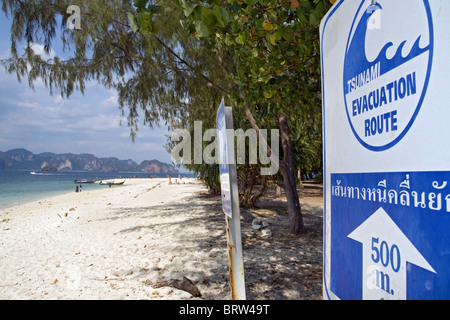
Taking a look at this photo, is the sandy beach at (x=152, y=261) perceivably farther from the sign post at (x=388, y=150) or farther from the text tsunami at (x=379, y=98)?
the text tsunami at (x=379, y=98)

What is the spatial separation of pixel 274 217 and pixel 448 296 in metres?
8.28

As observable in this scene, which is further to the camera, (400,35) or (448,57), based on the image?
(400,35)

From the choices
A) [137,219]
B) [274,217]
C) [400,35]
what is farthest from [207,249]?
[400,35]

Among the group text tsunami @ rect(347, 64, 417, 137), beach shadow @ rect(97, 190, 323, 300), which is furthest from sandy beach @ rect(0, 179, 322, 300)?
text tsunami @ rect(347, 64, 417, 137)

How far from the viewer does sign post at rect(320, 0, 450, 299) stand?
0.77 m

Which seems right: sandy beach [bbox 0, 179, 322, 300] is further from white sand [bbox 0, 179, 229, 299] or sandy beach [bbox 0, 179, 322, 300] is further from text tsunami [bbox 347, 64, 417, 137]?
text tsunami [bbox 347, 64, 417, 137]

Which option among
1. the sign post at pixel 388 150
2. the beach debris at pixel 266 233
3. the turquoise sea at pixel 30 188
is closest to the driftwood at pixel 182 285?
the sign post at pixel 388 150

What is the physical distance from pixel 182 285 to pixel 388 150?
3.45 meters

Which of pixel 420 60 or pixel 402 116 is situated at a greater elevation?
pixel 420 60

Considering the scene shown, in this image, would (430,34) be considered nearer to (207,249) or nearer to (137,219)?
(207,249)

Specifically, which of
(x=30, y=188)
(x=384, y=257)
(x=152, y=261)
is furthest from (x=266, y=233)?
(x=30, y=188)

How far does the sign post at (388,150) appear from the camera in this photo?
77 centimetres
